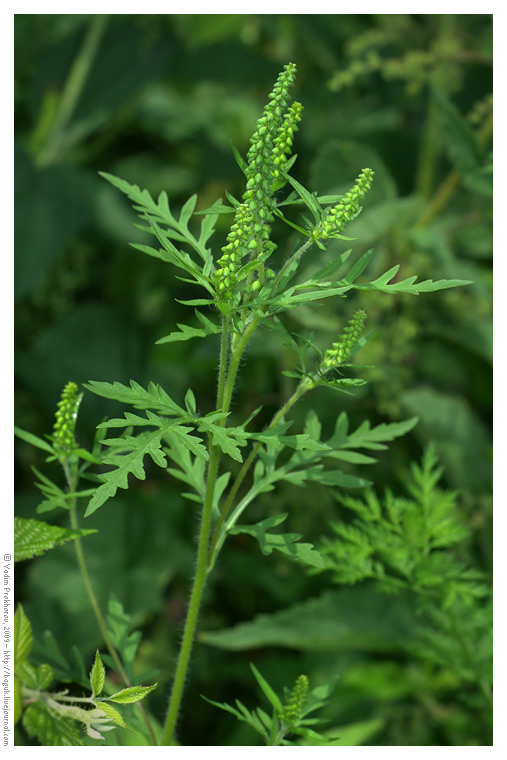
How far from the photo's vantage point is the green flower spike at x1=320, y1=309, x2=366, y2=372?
0.70 metres

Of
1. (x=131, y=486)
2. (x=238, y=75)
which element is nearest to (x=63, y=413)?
(x=131, y=486)

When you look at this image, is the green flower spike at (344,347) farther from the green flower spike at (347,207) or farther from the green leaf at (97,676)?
the green leaf at (97,676)

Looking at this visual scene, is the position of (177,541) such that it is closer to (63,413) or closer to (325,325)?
(325,325)

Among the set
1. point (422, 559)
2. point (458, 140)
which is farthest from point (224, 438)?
point (458, 140)

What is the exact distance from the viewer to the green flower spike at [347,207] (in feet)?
2.07

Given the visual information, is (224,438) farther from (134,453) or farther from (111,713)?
(111,713)

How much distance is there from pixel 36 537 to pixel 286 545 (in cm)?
25

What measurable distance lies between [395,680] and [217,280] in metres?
1.10

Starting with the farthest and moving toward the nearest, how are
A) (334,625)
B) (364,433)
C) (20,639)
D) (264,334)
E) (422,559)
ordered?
1. (264,334)
2. (334,625)
3. (422,559)
4. (364,433)
5. (20,639)

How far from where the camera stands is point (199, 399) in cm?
185

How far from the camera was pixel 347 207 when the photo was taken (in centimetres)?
63

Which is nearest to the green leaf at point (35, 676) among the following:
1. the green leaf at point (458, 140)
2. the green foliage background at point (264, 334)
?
the green foliage background at point (264, 334)

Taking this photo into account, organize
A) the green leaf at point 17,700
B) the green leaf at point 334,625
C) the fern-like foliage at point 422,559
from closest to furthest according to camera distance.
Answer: the green leaf at point 17,700
the fern-like foliage at point 422,559
the green leaf at point 334,625

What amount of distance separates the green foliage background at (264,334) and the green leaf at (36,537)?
595 millimetres
